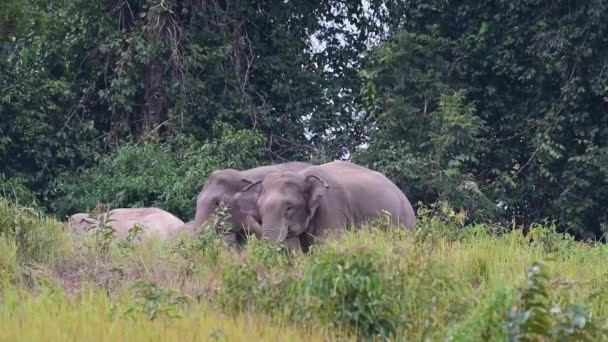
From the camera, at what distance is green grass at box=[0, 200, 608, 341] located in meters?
6.01

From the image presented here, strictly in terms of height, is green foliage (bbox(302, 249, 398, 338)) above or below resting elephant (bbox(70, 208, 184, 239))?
above

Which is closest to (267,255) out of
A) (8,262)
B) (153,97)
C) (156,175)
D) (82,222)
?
(8,262)

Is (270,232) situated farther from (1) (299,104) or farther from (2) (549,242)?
(1) (299,104)

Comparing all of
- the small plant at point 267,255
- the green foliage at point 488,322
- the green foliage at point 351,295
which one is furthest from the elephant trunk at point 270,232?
the green foliage at point 488,322

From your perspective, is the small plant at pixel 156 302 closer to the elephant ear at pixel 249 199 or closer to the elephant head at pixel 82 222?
the elephant ear at pixel 249 199

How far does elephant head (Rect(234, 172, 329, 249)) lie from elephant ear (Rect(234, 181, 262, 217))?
0.86 feet

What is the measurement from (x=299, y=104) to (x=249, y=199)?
718 cm

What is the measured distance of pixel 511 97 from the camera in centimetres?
1905

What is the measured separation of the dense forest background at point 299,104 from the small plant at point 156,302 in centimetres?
965

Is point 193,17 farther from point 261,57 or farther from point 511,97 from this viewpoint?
point 511,97

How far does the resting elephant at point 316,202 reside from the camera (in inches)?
480

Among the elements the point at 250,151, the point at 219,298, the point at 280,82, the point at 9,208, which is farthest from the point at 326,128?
the point at 219,298

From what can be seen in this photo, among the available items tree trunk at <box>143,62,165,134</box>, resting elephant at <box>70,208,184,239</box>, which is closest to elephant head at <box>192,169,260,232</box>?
resting elephant at <box>70,208,184,239</box>

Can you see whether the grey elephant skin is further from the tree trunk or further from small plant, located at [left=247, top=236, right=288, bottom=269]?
the tree trunk
